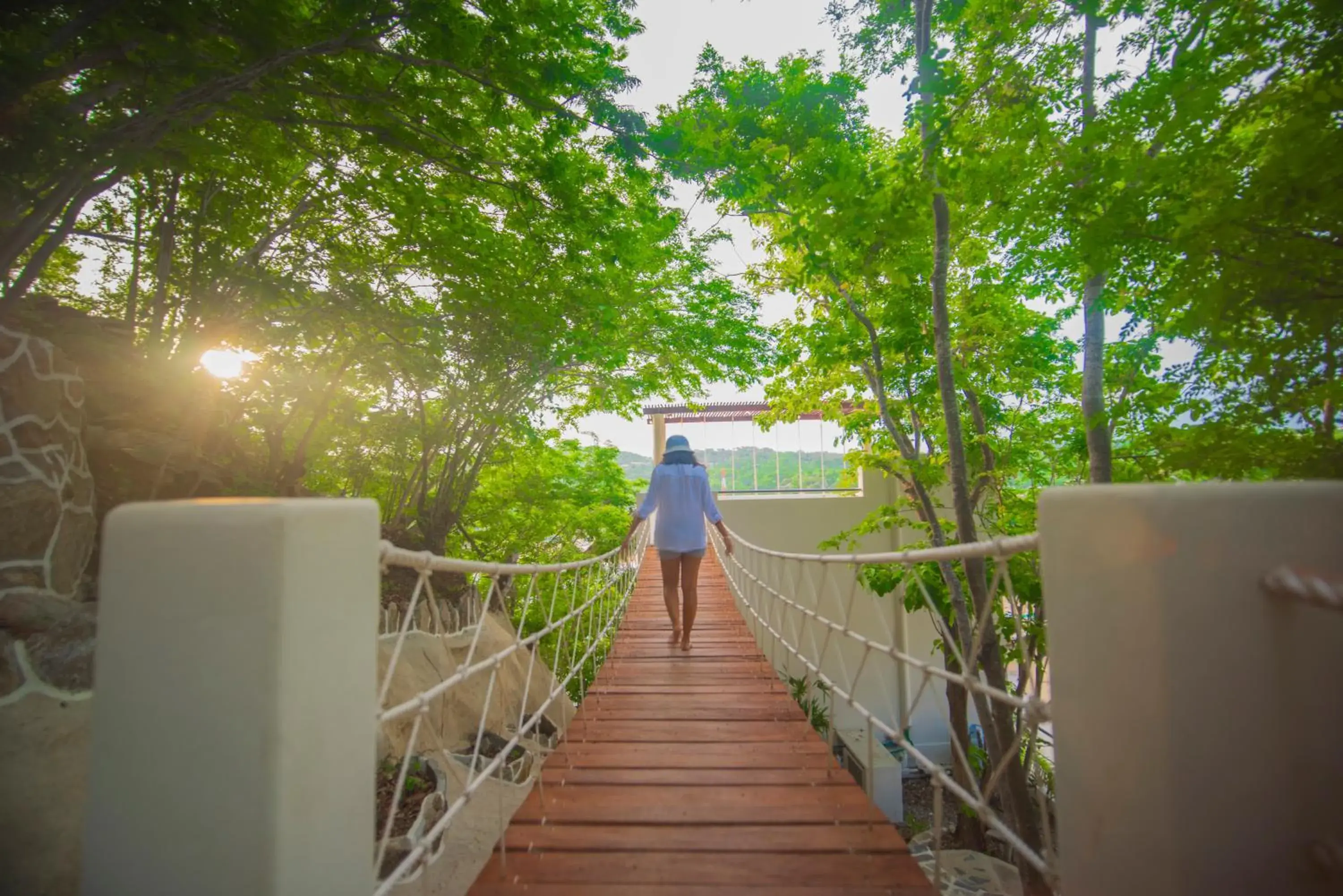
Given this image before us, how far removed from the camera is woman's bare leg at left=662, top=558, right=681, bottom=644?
3670 millimetres

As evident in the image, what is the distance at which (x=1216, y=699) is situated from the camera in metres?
0.67

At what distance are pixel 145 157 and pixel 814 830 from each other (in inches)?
145

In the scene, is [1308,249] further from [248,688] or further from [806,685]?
[806,685]

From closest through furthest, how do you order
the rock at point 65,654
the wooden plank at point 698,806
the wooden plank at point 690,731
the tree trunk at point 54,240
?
the wooden plank at point 698,806 → the wooden plank at point 690,731 → the rock at point 65,654 → the tree trunk at point 54,240

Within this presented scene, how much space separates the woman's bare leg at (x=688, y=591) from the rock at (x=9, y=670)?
302cm

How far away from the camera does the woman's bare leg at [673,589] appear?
3670mm

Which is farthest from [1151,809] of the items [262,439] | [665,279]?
[262,439]

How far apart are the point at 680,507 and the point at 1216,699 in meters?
3.00

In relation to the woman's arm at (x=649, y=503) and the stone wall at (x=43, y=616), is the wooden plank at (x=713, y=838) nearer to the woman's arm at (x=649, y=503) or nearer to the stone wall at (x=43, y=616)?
the stone wall at (x=43, y=616)

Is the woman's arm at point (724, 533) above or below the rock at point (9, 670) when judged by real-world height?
above

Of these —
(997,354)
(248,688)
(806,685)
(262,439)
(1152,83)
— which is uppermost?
(1152,83)

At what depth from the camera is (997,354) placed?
5633 mm

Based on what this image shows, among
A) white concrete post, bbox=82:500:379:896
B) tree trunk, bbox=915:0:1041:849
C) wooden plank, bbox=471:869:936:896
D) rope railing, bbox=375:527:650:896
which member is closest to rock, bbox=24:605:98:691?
rope railing, bbox=375:527:650:896

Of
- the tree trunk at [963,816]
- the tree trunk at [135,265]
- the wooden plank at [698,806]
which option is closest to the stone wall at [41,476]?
the tree trunk at [135,265]
